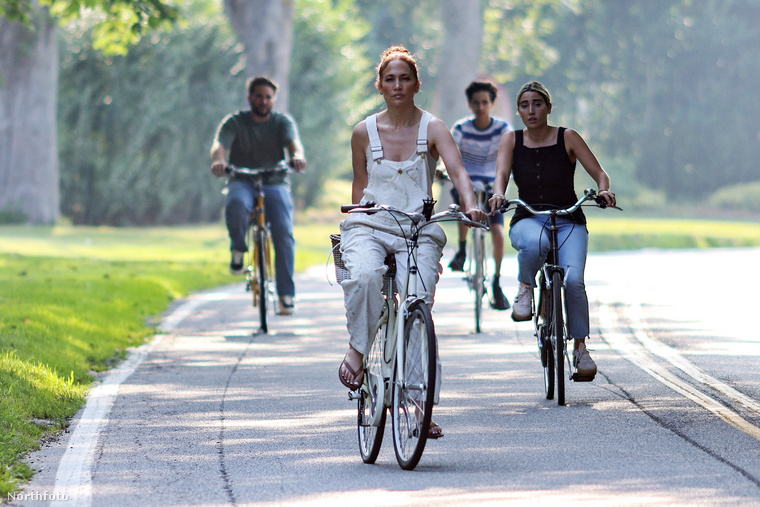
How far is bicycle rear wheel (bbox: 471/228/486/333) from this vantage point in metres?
11.8

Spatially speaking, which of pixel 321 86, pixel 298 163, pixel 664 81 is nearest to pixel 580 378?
pixel 298 163

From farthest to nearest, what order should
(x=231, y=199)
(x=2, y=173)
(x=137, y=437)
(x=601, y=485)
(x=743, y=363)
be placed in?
(x=2, y=173) < (x=231, y=199) < (x=743, y=363) < (x=137, y=437) < (x=601, y=485)

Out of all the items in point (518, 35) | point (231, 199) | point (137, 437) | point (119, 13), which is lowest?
point (137, 437)

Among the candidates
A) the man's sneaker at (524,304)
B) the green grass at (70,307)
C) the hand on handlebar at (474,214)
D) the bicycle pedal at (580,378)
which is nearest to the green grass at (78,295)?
the green grass at (70,307)

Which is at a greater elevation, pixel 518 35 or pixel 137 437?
pixel 518 35

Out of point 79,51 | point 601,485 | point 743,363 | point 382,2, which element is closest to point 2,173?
point 79,51

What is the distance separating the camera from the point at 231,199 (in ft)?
38.2

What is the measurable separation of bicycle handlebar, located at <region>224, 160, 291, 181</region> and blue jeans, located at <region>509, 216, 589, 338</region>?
12.4ft

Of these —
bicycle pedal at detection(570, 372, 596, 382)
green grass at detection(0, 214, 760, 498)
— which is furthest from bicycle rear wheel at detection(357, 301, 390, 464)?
bicycle pedal at detection(570, 372, 596, 382)

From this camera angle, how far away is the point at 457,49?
117 feet

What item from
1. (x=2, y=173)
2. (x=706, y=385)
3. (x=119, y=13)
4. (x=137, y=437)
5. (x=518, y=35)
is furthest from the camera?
(x=518, y=35)

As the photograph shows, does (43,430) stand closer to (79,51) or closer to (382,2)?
(79,51)

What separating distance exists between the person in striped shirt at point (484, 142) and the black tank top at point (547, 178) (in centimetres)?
344

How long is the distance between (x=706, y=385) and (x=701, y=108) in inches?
2048
